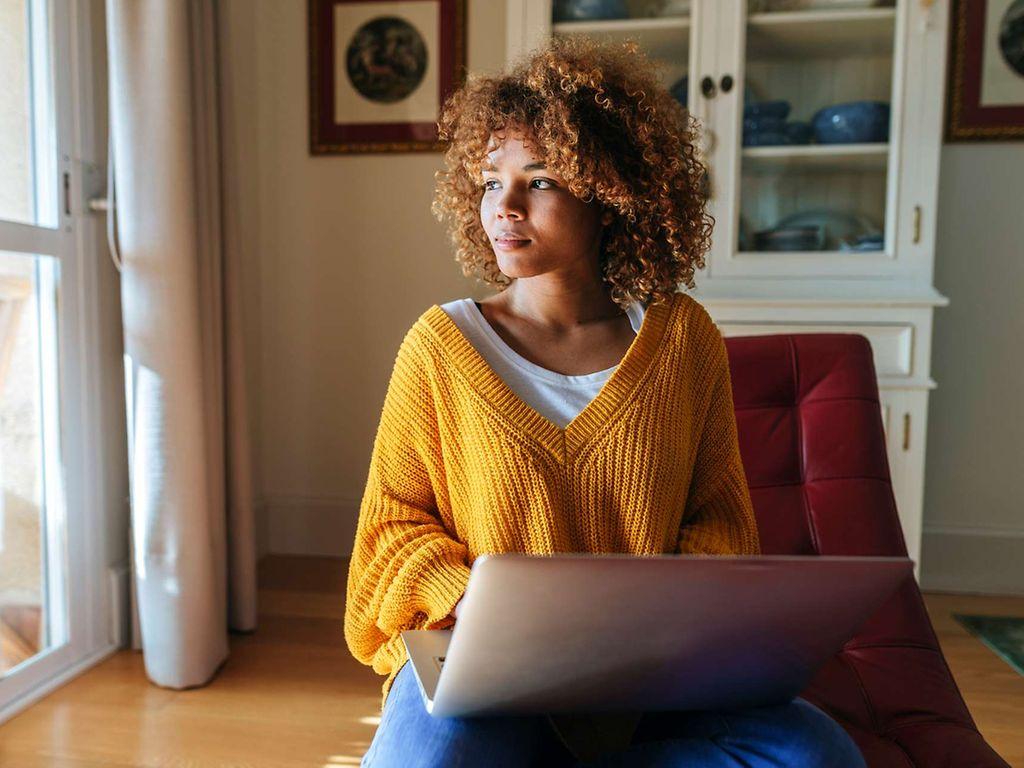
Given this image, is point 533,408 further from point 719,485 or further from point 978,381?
point 978,381

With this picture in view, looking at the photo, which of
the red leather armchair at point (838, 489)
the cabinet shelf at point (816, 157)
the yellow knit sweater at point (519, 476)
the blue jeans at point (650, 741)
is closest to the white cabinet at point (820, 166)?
the cabinet shelf at point (816, 157)

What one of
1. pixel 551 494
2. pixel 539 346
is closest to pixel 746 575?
pixel 551 494

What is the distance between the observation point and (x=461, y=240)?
4.04 ft

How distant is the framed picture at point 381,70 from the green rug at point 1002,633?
6.44ft

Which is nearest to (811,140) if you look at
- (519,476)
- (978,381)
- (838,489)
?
(978,381)

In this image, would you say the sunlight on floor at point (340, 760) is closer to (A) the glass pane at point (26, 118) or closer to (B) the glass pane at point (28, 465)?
(B) the glass pane at point (28, 465)

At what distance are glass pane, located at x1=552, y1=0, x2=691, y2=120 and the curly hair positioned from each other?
130 centimetres

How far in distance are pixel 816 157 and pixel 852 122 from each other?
115 mm

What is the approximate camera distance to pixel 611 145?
3.45 ft

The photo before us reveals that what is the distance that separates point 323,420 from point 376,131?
0.91 metres

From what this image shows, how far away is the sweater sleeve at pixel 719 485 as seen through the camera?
3.52 ft

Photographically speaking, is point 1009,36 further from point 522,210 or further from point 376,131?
point 522,210

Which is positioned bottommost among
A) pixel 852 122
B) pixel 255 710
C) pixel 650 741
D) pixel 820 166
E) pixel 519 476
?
pixel 255 710

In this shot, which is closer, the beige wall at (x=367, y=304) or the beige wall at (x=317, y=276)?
the beige wall at (x=367, y=304)
